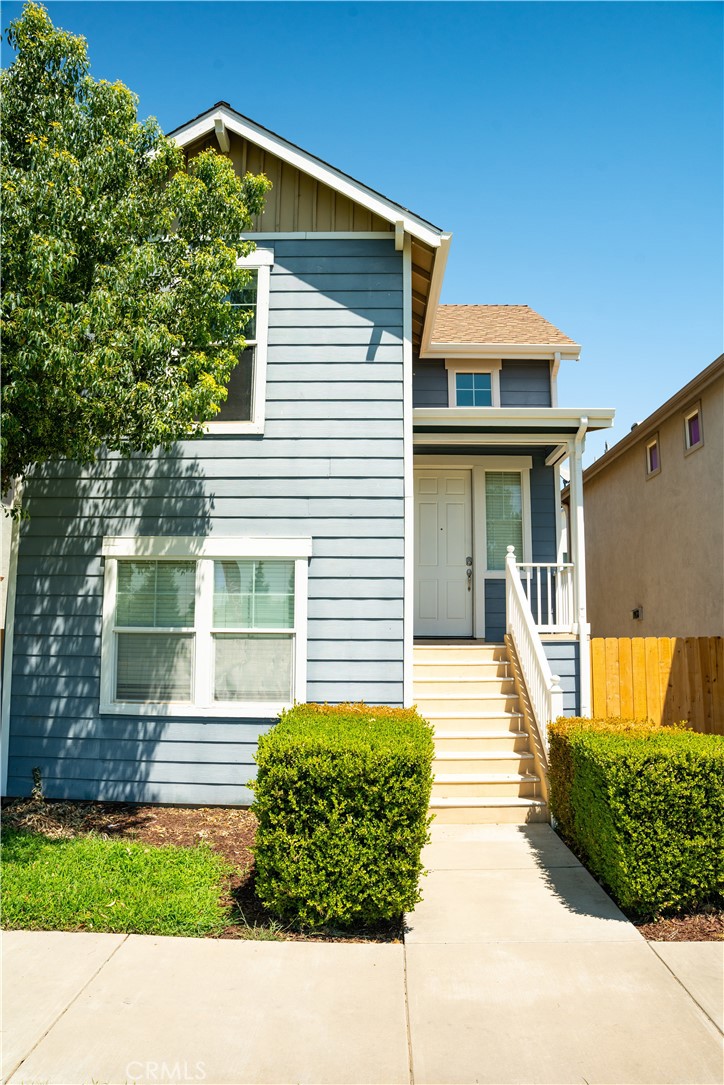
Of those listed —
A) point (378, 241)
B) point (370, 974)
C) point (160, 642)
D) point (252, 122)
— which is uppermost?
point (252, 122)

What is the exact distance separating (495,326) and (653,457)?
167 inches

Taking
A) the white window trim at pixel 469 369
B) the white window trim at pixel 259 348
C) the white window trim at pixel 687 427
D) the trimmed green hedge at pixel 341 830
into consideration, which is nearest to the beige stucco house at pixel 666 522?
the white window trim at pixel 687 427

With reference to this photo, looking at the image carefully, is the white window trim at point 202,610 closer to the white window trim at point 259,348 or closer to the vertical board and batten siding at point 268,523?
the vertical board and batten siding at point 268,523

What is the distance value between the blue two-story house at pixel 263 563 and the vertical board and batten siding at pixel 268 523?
16 mm

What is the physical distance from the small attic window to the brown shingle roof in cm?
327

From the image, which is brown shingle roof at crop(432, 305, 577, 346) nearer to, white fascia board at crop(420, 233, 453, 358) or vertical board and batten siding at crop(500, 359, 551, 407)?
vertical board and batten siding at crop(500, 359, 551, 407)

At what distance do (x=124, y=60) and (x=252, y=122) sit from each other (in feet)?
4.20

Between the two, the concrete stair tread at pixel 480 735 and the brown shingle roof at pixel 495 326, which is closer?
the concrete stair tread at pixel 480 735

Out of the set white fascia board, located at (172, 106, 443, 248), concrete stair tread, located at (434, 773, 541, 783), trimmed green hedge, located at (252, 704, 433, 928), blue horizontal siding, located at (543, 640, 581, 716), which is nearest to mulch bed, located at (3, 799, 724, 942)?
trimmed green hedge, located at (252, 704, 433, 928)

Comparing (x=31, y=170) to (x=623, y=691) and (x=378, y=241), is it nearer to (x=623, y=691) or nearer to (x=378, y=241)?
(x=378, y=241)

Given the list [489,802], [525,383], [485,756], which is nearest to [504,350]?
[525,383]

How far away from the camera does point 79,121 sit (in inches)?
233

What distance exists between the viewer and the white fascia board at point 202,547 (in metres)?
7.22

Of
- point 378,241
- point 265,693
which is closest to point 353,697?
point 265,693
